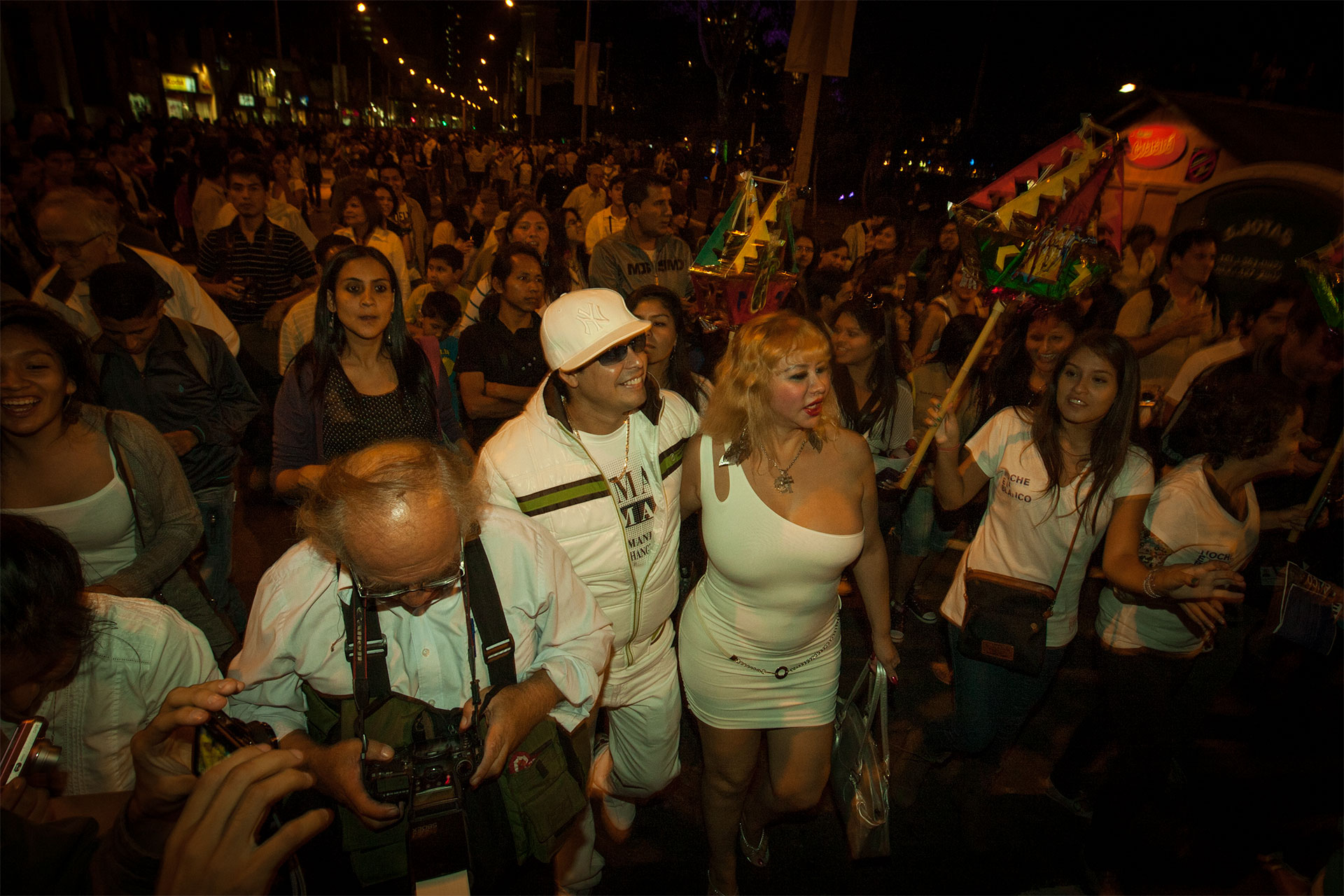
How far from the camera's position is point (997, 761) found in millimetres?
3109

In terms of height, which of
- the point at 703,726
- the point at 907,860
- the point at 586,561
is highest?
the point at 586,561

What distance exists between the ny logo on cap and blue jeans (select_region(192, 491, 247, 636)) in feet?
8.16

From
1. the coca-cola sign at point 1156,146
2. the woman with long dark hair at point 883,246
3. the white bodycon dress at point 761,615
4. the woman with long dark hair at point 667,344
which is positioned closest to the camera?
the white bodycon dress at point 761,615

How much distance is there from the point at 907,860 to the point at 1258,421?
237cm

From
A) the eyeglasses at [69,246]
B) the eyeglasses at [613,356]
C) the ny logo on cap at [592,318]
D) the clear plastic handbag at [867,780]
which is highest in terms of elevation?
the ny logo on cap at [592,318]

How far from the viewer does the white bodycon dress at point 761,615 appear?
2604 mm

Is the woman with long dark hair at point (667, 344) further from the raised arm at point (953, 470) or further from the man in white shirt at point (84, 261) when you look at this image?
the man in white shirt at point (84, 261)

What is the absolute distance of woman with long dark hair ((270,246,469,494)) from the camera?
3.11m

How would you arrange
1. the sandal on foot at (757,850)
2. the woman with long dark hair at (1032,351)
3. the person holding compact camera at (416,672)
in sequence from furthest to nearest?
the woman with long dark hair at (1032,351) < the sandal on foot at (757,850) < the person holding compact camera at (416,672)

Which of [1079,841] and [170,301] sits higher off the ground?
[170,301]

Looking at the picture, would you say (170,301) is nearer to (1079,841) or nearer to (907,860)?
(907,860)

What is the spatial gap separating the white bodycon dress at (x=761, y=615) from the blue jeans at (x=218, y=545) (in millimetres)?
2657

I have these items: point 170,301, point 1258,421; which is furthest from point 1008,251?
point 170,301

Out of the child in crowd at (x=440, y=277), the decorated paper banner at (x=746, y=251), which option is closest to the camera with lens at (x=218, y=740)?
the decorated paper banner at (x=746, y=251)
